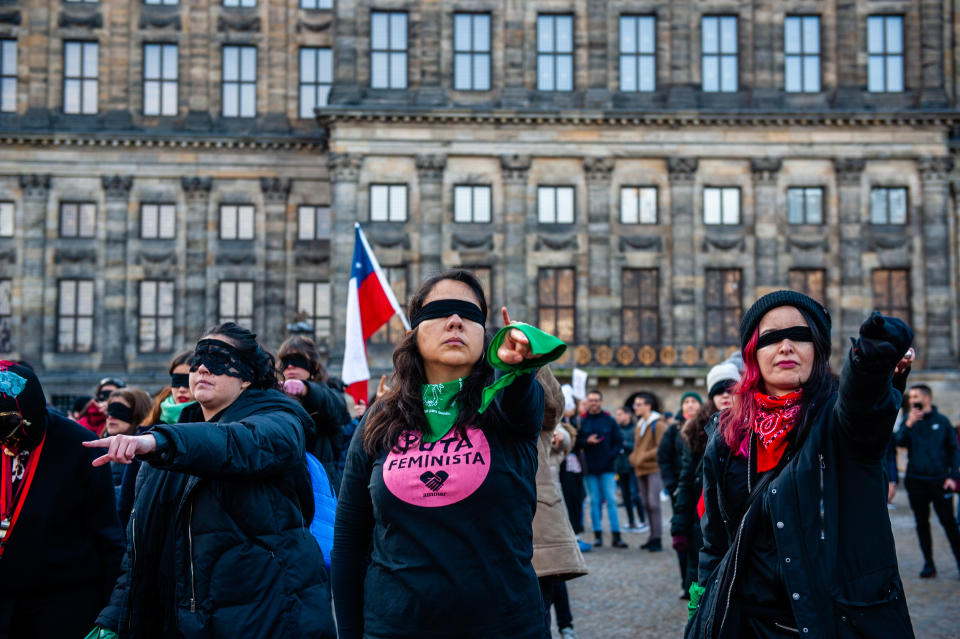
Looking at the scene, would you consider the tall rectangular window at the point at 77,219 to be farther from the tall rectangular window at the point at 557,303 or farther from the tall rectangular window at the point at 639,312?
the tall rectangular window at the point at 639,312

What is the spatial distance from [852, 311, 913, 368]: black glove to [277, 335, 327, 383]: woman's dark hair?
5.16 m

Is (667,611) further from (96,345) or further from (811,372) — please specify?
Result: (96,345)

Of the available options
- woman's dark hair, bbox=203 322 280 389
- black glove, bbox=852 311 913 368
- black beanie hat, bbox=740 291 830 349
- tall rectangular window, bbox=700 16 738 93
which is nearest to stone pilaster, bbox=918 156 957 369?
tall rectangular window, bbox=700 16 738 93

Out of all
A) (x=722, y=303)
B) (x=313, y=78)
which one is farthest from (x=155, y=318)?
(x=722, y=303)

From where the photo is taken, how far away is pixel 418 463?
11.8 feet

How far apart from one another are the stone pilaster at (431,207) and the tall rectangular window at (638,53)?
248 inches

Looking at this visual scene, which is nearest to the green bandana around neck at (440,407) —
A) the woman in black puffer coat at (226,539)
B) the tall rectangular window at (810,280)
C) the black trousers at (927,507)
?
the woman in black puffer coat at (226,539)

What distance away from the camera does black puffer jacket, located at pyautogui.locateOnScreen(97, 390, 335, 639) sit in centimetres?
416

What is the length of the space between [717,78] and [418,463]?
32.2 m

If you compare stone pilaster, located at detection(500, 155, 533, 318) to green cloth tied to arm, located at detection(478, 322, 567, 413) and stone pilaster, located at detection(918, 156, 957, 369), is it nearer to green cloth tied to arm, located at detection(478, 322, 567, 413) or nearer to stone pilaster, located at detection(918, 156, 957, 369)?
stone pilaster, located at detection(918, 156, 957, 369)

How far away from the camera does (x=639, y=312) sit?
108 ft

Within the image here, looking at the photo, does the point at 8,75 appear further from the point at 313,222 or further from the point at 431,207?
the point at 431,207

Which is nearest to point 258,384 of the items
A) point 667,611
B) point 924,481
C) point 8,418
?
point 8,418

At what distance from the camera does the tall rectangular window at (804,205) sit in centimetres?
3347
